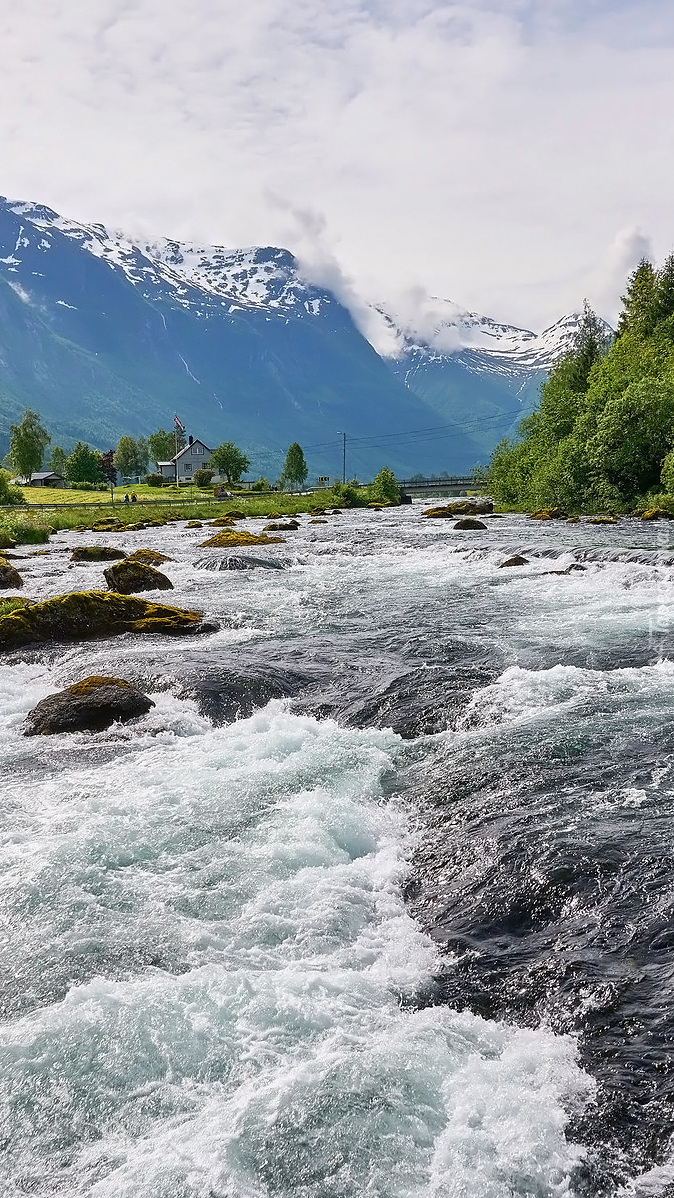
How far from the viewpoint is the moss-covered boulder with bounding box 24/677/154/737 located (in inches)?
444

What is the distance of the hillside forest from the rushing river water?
120ft

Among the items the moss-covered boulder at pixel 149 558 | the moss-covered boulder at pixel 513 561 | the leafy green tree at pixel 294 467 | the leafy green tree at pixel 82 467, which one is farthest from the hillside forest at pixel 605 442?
the leafy green tree at pixel 82 467

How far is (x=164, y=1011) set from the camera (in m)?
5.54

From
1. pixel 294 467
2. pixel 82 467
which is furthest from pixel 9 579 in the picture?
pixel 294 467

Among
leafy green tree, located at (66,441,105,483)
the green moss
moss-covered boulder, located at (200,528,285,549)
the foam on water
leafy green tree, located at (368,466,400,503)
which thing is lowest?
the foam on water

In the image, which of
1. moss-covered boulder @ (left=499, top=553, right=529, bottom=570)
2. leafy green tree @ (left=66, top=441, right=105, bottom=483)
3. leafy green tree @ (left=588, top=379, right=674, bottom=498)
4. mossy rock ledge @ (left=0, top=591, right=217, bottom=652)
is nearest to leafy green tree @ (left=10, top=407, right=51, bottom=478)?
leafy green tree @ (left=66, top=441, right=105, bottom=483)

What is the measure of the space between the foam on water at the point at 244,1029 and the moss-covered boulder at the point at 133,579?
1499cm

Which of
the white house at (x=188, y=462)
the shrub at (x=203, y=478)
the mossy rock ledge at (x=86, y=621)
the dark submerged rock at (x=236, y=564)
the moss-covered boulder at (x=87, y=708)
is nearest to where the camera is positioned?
the moss-covered boulder at (x=87, y=708)

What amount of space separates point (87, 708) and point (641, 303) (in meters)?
88.2

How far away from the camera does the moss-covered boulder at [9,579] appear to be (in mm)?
24969

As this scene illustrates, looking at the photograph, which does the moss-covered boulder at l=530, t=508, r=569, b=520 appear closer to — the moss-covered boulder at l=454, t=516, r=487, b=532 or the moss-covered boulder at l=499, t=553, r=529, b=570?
the moss-covered boulder at l=454, t=516, r=487, b=532

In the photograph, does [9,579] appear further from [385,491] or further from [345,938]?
[385,491]

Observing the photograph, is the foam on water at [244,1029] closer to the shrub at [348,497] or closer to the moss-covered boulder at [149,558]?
the moss-covered boulder at [149,558]

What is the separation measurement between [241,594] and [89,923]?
55.6 ft
